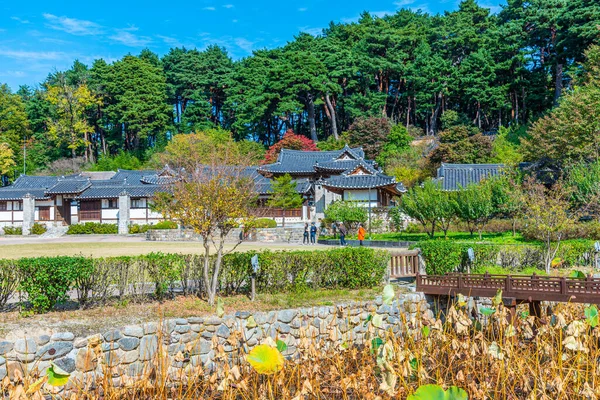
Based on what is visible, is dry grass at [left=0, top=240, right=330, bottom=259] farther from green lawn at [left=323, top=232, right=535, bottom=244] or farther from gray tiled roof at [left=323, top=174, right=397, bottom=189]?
gray tiled roof at [left=323, top=174, right=397, bottom=189]

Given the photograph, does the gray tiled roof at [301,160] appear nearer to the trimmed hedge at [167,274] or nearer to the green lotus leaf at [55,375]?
the trimmed hedge at [167,274]

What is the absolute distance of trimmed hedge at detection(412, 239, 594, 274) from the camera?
1185cm

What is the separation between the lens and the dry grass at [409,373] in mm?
4758

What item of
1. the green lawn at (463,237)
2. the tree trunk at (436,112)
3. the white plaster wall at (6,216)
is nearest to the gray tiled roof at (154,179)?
the white plaster wall at (6,216)

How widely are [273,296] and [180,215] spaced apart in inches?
94.0

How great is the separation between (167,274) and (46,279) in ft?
6.58

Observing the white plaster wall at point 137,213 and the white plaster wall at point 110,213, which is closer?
the white plaster wall at point 137,213

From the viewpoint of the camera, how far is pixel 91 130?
4841 centimetres

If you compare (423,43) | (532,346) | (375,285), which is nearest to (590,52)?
(423,43)

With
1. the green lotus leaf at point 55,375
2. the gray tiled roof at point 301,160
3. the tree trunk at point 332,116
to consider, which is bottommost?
the green lotus leaf at point 55,375

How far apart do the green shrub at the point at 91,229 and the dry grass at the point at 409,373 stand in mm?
27812

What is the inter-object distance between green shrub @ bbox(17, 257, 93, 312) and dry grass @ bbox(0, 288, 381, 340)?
240 mm

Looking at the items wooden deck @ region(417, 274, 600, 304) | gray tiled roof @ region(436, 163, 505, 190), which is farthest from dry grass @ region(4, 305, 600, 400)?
gray tiled roof @ region(436, 163, 505, 190)

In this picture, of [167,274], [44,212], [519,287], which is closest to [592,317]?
[519,287]
